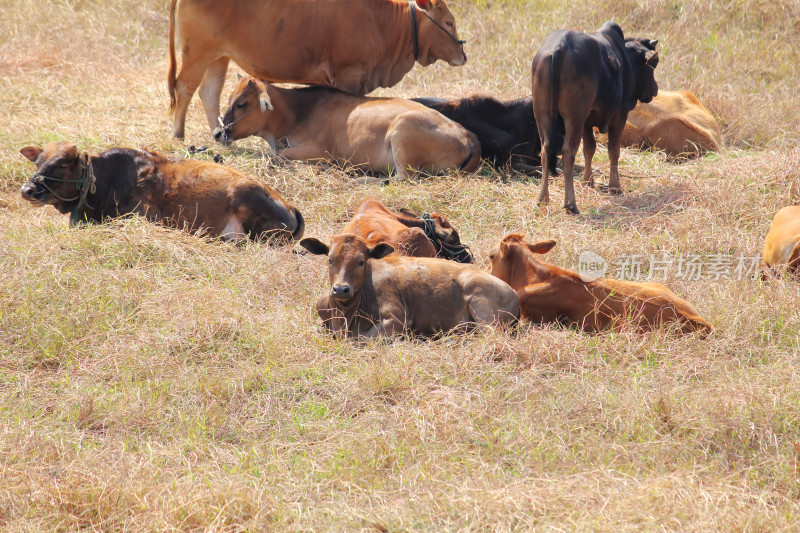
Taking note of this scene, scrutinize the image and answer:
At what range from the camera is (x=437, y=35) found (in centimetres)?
1142

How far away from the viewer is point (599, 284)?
6.01m

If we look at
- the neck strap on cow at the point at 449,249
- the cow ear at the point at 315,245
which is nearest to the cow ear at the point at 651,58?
the neck strap on cow at the point at 449,249

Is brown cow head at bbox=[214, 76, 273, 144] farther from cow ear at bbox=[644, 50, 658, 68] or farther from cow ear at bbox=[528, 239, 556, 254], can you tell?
cow ear at bbox=[528, 239, 556, 254]

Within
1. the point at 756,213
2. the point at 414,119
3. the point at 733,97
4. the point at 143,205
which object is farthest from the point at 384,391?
the point at 733,97

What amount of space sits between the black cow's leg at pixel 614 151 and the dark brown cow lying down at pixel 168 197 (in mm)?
3436

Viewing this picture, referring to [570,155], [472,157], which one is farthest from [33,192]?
[570,155]

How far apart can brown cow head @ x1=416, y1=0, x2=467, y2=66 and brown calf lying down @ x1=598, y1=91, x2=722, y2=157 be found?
218 cm

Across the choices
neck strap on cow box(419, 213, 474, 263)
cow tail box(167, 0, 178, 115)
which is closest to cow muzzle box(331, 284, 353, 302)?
neck strap on cow box(419, 213, 474, 263)

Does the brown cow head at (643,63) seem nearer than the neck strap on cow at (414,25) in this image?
Yes

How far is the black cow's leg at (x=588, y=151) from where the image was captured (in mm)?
9469

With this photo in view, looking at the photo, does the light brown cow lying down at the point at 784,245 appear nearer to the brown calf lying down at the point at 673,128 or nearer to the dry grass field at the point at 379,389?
the dry grass field at the point at 379,389

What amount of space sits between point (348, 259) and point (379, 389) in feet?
3.53

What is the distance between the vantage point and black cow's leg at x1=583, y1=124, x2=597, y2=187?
9.47 metres

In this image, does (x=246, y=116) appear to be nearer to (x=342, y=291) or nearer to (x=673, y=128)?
(x=673, y=128)
